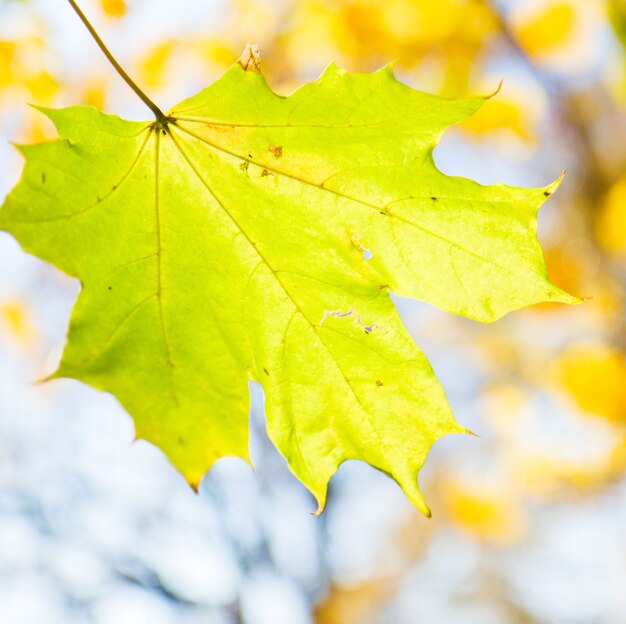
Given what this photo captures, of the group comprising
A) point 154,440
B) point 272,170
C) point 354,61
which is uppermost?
point 354,61

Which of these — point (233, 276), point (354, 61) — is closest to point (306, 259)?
point (233, 276)

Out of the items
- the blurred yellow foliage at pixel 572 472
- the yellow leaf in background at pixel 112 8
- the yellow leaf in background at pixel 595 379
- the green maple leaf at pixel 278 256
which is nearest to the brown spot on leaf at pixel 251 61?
the green maple leaf at pixel 278 256

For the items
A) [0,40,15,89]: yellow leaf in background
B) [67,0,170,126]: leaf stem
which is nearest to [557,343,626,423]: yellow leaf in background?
[0,40,15,89]: yellow leaf in background

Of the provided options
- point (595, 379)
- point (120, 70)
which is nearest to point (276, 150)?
point (120, 70)

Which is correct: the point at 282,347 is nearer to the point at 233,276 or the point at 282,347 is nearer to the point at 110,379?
the point at 233,276

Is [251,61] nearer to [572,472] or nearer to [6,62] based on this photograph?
[6,62]

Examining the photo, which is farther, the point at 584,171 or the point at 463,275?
the point at 584,171
